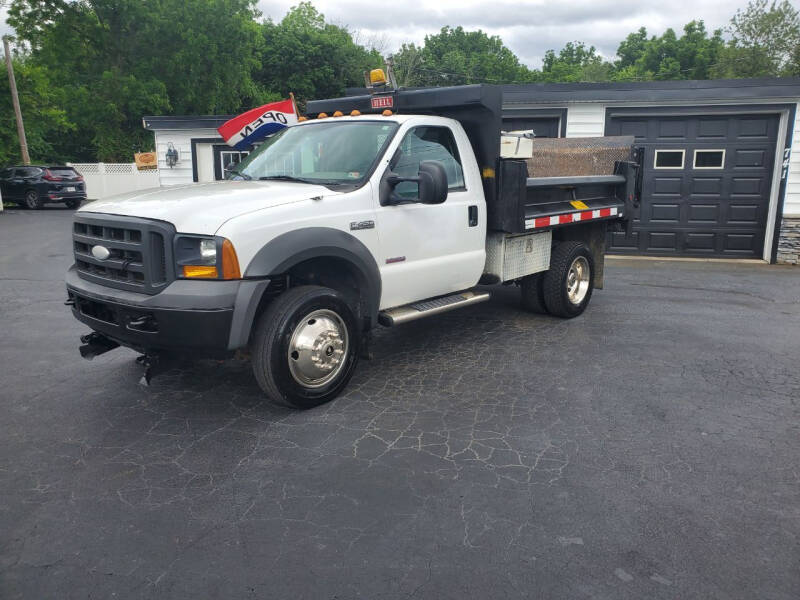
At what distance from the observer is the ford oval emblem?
4.45 meters

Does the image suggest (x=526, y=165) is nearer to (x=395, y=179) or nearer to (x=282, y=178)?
(x=395, y=179)

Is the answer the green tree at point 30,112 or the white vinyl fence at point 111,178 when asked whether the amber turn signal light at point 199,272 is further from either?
the green tree at point 30,112

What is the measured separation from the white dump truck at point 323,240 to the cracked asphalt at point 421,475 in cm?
54

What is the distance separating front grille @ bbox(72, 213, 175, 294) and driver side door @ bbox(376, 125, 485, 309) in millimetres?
1608

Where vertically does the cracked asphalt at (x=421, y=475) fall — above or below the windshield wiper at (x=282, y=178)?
below

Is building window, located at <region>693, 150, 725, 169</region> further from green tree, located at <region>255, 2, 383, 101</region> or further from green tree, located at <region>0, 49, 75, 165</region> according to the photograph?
green tree, located at <region>255, 2, 383, 101</region>

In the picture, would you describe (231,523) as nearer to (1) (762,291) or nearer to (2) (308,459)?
(2) (308,459)

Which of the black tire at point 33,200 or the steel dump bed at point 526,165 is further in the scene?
the black tire at point 33,200

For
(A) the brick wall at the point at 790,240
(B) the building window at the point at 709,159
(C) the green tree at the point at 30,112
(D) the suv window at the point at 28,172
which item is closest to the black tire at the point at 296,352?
(B) the building window at the point at 709,159

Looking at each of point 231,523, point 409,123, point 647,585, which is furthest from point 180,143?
point 647,585

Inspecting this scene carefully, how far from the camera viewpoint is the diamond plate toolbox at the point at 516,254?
6.29 meters

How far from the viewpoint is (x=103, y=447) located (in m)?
4.04

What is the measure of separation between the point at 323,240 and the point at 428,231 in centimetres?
120

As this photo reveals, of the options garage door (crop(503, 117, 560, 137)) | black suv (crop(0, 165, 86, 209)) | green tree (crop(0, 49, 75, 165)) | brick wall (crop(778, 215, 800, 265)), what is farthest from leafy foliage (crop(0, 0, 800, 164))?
brick wall (crop(778, 215, 800, 265))
